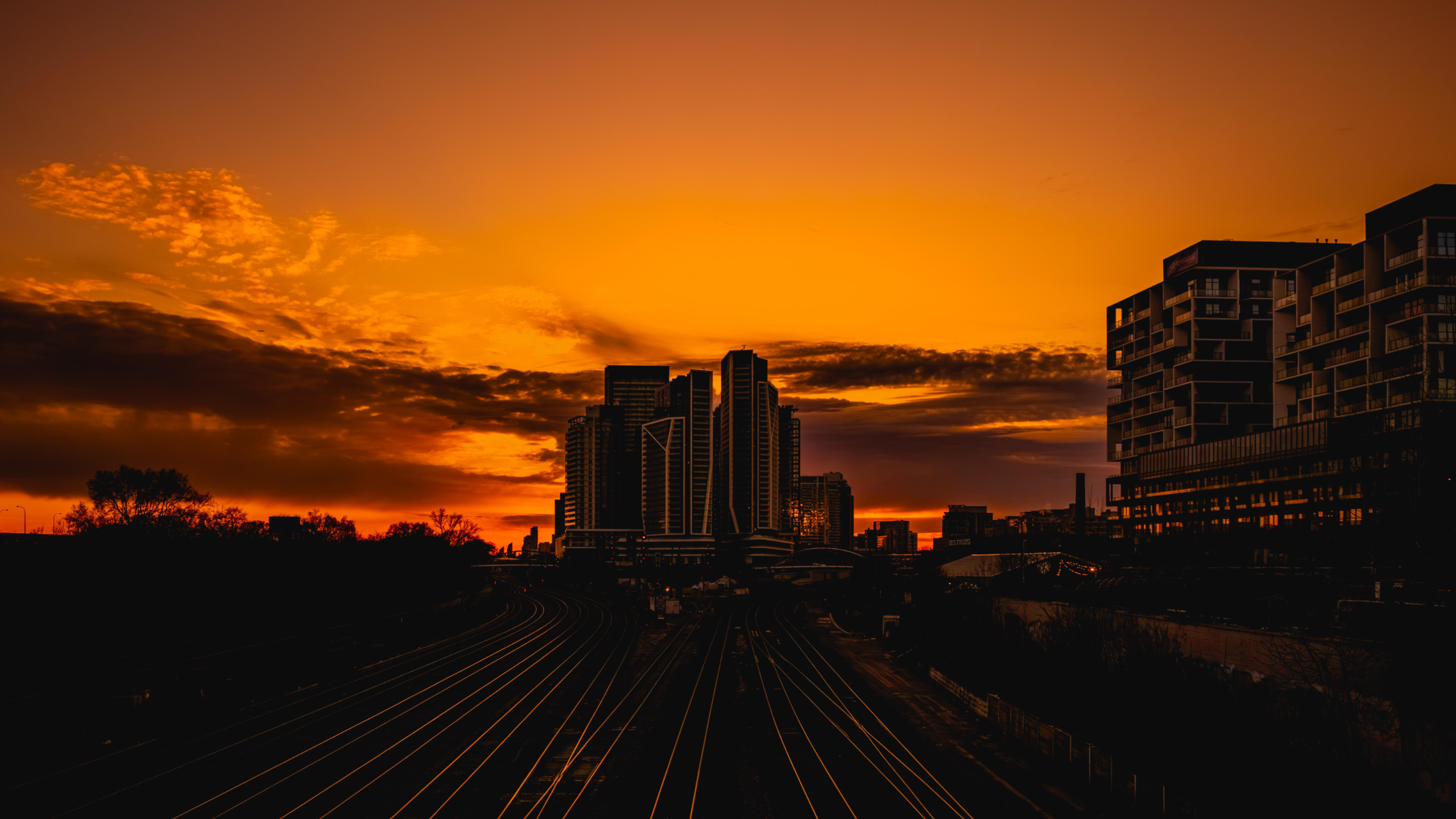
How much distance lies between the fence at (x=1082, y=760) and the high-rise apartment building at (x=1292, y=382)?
3177 cm

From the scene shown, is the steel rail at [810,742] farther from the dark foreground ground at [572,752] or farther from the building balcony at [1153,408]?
the building balcony at [1153,408]

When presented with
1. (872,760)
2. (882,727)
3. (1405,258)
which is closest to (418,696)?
(882,727)

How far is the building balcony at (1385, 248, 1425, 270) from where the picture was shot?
10754 cm

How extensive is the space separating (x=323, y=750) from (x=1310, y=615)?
51846 mm

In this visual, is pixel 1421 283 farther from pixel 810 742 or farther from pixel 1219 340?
pixel 810 742

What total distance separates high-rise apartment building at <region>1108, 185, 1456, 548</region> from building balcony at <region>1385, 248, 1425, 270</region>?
21 centimetres

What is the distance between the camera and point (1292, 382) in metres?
127

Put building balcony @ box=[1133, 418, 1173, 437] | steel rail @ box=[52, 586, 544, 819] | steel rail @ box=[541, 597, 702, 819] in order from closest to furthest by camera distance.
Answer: steel rail @ box=[541, 597, 702, 819] < steel rail @ box=[52, 586, 544, 819] < building balcony @ box=[1133, 418, 1173, 437]

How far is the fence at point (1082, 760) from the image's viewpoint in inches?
1457

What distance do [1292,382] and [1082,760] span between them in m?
102

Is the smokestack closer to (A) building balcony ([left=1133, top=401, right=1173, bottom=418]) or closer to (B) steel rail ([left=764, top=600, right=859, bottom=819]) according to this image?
(A) building balcony ([left=1133, top=401, right=1173, bottom=418])

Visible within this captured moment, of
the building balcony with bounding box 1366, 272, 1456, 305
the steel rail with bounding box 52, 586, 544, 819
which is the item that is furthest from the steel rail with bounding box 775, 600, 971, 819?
the building balcony with bounding box 1366, 272, 1456, 305

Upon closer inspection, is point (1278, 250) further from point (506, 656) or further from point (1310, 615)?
point (506, 656)

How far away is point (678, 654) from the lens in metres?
92.1
